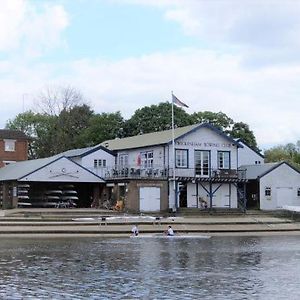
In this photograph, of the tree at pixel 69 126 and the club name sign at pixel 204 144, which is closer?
the club name sign at pixel 204 144

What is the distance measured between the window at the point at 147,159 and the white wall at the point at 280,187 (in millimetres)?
11254

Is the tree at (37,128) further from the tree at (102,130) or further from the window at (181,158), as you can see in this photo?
the window at (181,158)

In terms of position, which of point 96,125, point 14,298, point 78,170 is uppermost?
point 96,125

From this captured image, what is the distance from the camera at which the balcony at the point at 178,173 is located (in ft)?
196

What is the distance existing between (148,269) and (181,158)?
124 ft

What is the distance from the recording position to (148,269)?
926 inches

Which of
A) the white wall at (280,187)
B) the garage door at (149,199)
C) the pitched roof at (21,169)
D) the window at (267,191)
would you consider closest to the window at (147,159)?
the garage door at (149,199)

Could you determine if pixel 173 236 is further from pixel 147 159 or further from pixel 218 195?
pixel 147 159

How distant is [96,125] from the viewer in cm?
8956

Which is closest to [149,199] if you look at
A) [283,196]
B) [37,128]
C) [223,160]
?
[223,160]

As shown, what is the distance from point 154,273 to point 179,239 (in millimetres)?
17468

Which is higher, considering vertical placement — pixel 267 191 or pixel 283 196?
pixel 267 191

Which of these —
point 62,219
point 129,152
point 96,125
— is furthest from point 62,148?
point 62,219

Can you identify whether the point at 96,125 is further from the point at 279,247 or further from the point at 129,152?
the point at 279,247
